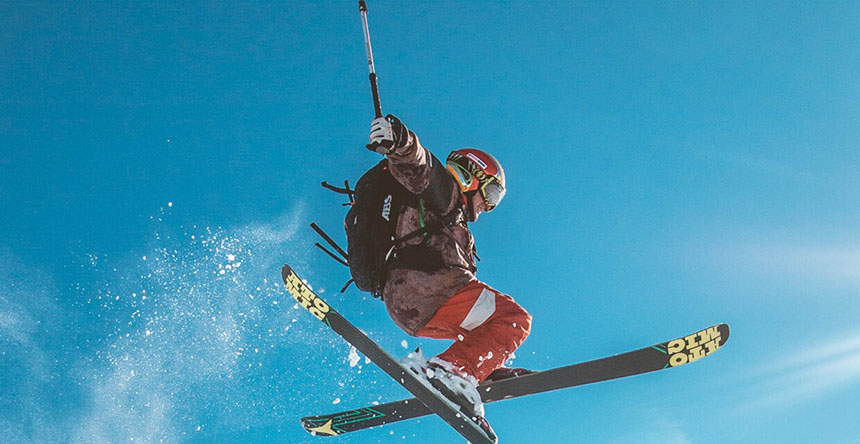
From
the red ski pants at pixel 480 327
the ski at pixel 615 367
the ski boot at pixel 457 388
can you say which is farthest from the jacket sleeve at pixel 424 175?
the ski at pixel 615 367

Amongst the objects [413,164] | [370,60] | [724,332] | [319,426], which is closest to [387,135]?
[413,164]

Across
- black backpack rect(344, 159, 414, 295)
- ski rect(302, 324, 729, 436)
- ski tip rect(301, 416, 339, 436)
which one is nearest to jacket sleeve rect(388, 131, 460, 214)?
black backpack rect(344, 159, 414, 295)

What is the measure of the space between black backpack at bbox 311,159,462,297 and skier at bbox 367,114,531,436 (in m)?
0.02

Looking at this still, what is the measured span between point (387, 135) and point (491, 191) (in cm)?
164

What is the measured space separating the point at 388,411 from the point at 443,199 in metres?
2.16

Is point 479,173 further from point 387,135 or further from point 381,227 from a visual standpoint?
point 387,135

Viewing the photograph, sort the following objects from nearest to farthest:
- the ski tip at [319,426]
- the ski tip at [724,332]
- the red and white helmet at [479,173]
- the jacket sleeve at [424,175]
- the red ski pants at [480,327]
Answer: the jacket sleeve at [424,175], the red ski pants at [480,327], the ski tip at [724,332], the red and white helmet at [479,173], the ski tip at [319,426]

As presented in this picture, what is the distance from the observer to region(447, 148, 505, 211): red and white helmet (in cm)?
498

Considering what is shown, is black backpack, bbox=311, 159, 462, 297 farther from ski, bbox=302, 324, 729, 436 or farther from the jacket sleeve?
ski, bbox=302, 324, 729, 436

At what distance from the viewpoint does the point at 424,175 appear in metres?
4.11

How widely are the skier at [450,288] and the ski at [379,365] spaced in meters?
0.09

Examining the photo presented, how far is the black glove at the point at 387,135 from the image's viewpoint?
3643 mm

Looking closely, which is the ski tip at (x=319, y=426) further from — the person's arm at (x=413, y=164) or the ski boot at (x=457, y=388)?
the person's arm at (x=413, y=164)

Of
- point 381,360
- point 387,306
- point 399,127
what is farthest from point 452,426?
point 399,127
